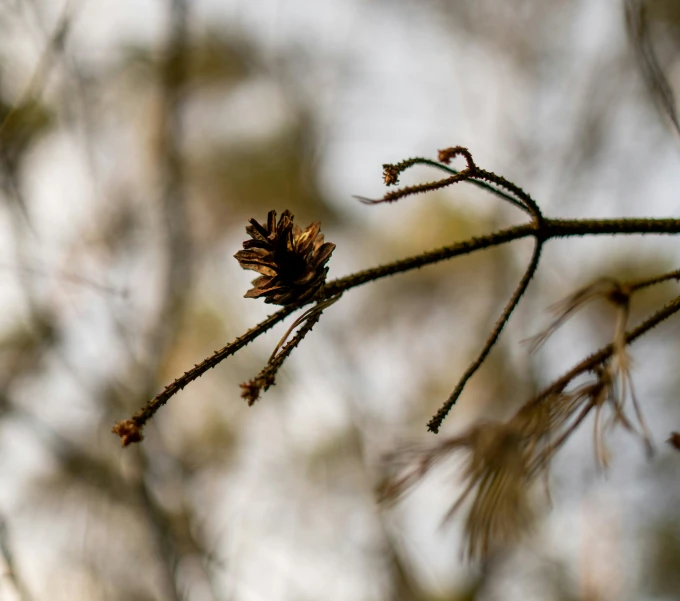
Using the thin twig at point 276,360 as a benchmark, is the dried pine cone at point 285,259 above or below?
above

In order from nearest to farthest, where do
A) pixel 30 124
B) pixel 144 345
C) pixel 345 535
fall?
pixel 30 124, pixel 144 345, pixel 345 535

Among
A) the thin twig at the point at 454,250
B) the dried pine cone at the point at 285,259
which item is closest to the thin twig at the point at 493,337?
the thin twig at the point at 454,250

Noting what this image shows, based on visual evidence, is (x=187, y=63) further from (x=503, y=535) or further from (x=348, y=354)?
(x=503, y=535)

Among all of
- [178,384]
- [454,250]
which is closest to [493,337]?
[454,250]

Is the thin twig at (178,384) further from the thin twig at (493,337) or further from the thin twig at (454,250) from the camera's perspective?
the thin twig at (493,337)

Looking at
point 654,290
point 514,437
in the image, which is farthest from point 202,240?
point 514,437

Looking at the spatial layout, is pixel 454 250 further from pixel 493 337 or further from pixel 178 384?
pixel 178 384

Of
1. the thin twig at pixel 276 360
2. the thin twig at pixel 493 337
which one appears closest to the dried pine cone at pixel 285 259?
the thin twig at pixel 276 360

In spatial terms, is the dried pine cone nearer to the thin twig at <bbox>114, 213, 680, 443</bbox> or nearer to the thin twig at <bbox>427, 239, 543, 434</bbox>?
the thin twig at <bbox>114, 213, 680, 443</bbox>
